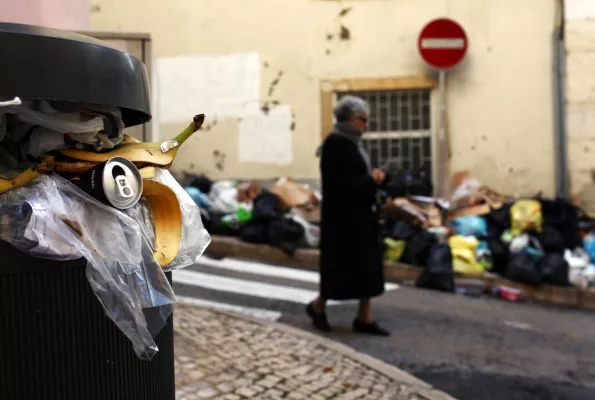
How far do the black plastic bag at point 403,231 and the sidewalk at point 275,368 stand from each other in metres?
3.02

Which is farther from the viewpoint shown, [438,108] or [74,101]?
[438,108]

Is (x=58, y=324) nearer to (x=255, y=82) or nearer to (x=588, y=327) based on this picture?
(x=588, y=327)

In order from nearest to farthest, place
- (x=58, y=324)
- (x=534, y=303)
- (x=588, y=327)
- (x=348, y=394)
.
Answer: (x=58, y=324)
(x=348, y=394)
(x=588, y=327)
(x=534, y=303)

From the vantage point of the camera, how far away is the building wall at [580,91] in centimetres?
927

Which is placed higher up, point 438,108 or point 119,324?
point 438,108

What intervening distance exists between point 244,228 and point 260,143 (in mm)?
2261

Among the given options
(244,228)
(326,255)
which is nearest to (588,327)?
(326,255)

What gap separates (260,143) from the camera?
10.3 metres

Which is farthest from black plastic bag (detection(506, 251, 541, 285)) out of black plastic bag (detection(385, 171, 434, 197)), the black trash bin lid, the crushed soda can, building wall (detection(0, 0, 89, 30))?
the black trash bin lid

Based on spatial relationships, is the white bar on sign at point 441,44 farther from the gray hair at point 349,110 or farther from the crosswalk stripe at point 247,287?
the gray hair at point 349,110

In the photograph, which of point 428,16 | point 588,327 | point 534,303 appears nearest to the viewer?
point 588,327

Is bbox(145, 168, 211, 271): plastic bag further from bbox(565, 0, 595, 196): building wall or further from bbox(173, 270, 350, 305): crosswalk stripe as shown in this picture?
bbox(565, 0, 595, 196): building wall

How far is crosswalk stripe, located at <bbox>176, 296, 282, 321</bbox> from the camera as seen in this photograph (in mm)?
5828

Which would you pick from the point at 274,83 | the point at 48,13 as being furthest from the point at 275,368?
the point at 274,83
